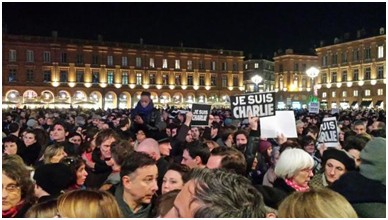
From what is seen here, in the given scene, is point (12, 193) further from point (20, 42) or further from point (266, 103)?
point (20, 42)

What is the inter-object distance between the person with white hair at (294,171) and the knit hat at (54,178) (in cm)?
179

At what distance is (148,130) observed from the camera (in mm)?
10547

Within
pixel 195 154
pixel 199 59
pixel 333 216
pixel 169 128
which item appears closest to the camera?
pixel 333 216

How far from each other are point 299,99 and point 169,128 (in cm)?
8300

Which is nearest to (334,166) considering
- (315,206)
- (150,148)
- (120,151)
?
(150,148)

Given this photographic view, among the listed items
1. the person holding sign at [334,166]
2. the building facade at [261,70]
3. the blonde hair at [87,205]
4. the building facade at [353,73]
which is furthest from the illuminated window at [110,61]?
the blonde hair at [87,205]

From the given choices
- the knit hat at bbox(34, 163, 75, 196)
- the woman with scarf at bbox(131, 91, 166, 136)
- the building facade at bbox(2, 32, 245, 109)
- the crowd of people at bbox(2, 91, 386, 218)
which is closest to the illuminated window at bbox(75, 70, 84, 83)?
the building facade at bbox(2, 32, 245, 109)

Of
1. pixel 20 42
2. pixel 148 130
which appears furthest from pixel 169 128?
pixel 20 42

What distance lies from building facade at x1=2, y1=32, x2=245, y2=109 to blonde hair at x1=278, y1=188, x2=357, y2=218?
217 ft

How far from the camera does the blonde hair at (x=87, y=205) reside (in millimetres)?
3346

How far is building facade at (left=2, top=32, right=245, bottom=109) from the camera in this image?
241ft

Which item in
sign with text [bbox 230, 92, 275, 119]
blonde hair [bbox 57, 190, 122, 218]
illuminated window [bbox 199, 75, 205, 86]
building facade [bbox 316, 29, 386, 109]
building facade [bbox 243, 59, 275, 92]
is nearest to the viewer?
blonde hair [bbox 57, 190, 122, 218]

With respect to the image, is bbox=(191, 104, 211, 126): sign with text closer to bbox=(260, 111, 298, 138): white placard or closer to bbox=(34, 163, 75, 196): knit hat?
bbox=(260, 111, 298, 138): white placard

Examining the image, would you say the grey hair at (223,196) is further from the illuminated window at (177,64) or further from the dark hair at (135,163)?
the illuminated window at (177,64)
